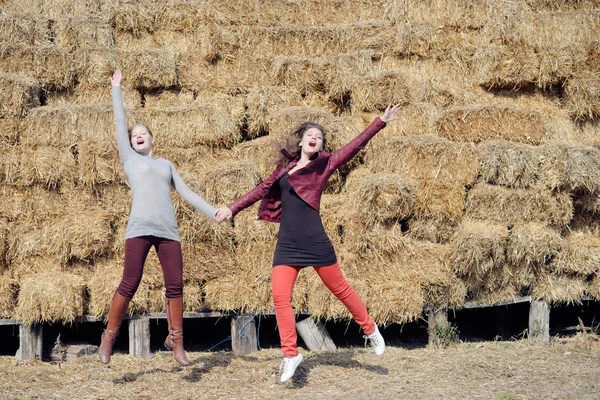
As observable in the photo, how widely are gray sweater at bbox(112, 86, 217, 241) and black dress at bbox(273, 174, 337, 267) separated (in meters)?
0.59

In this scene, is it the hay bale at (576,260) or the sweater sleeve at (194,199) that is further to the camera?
the hay bale at (576,260)

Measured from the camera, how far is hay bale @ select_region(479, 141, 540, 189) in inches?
302

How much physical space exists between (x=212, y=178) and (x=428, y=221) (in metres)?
2.35

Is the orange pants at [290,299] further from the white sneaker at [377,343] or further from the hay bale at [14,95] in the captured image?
the hay bale at [14,95]

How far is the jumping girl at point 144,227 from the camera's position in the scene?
5.55 meters

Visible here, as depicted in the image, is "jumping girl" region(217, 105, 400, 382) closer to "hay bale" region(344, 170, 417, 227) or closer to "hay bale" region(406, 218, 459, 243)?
"hay bale" region(344, 170, 417, 227)

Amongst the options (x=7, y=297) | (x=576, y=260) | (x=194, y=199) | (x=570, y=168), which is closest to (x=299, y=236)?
(x=194, y=199)

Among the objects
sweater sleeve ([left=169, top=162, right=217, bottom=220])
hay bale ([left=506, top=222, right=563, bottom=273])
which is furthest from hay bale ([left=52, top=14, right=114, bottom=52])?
hay bale ([left=506, top=222, right=563, bottom=273])

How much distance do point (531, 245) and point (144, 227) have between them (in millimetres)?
4199

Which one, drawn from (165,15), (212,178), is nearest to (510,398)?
(212,178)

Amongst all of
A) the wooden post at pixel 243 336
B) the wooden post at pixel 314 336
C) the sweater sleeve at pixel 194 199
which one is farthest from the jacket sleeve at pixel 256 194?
the wooden post at pixel 314 336

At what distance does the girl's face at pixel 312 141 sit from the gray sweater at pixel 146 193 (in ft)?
2.95

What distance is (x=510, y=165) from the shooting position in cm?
766

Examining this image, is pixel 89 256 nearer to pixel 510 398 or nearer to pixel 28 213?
pixel 28 213
